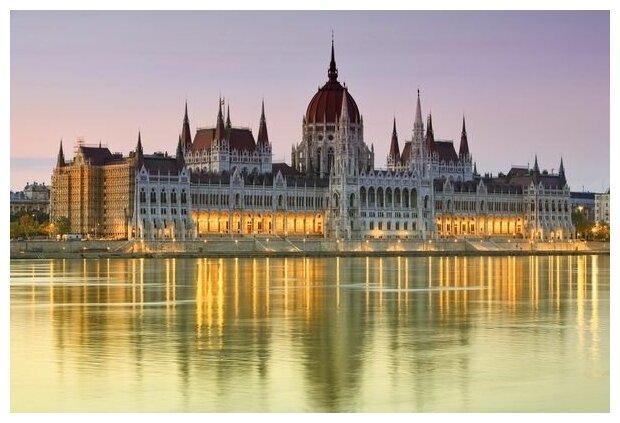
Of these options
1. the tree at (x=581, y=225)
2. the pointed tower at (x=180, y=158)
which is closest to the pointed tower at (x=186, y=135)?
the pointed tower at (x=180, y=158)

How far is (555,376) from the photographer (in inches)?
912

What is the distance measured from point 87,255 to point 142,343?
220ft

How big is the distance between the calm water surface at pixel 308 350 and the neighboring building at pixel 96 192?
71.7 meters

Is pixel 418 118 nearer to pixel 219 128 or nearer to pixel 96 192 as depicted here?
pixel 219 128

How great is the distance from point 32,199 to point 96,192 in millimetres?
55955

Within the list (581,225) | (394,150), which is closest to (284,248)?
(394,150)

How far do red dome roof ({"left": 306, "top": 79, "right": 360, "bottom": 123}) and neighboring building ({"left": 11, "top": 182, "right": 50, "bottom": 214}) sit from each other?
39517 millimetres

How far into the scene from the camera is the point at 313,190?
13150 centimetres

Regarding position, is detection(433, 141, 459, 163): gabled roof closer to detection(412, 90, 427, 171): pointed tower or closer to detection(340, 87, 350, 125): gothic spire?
detection(412, 90, 427, 171): pointed tower

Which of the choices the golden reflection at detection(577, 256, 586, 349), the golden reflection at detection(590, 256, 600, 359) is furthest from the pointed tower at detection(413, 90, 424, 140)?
the golden reflection at detection(590, 256, 600, 359)

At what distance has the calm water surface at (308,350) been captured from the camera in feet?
68.9

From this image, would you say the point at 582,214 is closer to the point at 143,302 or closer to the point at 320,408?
the point at 143,302

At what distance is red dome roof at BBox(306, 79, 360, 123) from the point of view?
141m
